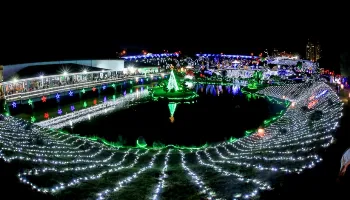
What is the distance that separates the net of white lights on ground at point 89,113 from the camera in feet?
78.6

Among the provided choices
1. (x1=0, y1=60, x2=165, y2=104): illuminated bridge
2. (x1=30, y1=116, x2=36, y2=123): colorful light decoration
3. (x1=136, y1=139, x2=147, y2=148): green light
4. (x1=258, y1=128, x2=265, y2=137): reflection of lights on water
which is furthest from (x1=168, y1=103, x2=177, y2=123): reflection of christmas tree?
A: (x1=0, y1=60, x2=165, y2=104): illuminated bridge

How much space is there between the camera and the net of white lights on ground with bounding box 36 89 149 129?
943 inches

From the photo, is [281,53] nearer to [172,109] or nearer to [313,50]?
[313,50]

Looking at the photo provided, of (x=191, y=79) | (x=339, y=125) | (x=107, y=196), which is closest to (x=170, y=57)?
(x=191, y=79)

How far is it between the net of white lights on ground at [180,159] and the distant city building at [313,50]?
187 ft

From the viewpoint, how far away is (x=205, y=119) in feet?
83.3

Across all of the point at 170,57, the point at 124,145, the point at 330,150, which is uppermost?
the point at 170,57

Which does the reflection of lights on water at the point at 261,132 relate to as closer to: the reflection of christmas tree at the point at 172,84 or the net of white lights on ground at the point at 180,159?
the net of white lights on ground at the point at 180,159

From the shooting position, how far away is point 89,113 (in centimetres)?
2767

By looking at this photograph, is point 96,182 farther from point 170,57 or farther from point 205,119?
point 170,57

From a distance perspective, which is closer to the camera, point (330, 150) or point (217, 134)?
point (330, 150)

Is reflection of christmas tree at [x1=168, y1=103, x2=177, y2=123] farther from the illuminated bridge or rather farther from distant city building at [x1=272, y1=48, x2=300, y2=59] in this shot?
distant city building at [x1=272, y1=48, x2=300, y2=59]

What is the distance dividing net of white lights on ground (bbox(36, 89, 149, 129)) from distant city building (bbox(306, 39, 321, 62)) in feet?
170

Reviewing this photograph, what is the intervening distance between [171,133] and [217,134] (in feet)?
9.94
